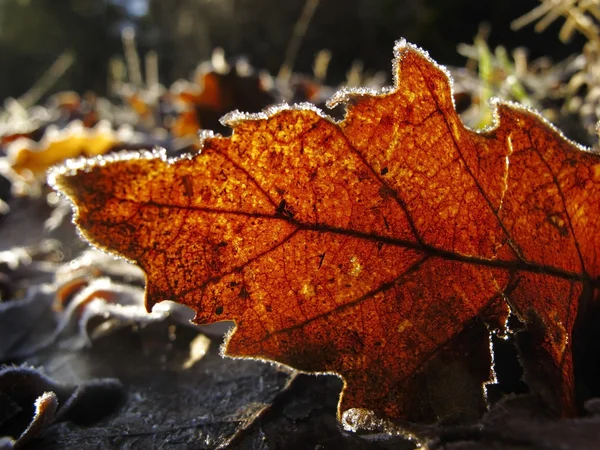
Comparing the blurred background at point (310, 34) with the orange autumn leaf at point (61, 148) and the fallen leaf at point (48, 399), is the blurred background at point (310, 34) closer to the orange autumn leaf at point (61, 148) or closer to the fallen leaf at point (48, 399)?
the orange autumn leaf at point (61, 148)

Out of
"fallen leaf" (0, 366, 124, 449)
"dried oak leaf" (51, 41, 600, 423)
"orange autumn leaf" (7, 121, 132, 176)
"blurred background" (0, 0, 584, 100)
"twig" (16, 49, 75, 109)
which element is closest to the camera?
"dried oak leaf" (51, 41, 600, 423)

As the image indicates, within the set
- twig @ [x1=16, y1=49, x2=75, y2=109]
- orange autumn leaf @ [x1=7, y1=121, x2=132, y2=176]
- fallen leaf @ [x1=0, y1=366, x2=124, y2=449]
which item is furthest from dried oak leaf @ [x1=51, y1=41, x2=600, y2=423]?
twig @ [x1=16, y1=49, x2=75, y2=109]

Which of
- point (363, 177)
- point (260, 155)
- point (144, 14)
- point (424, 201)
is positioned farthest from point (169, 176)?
point (144, 14)

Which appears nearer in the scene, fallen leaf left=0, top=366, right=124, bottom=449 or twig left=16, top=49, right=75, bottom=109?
fallen leaf left=0, top=366, right=124, bottom=449

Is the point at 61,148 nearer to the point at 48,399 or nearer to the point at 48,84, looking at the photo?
the point at 48,399

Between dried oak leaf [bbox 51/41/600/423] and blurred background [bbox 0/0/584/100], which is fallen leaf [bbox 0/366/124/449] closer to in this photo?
dried oak leaf [bbox 51/41/600/423]

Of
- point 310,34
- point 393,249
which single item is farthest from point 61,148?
point 310,34
